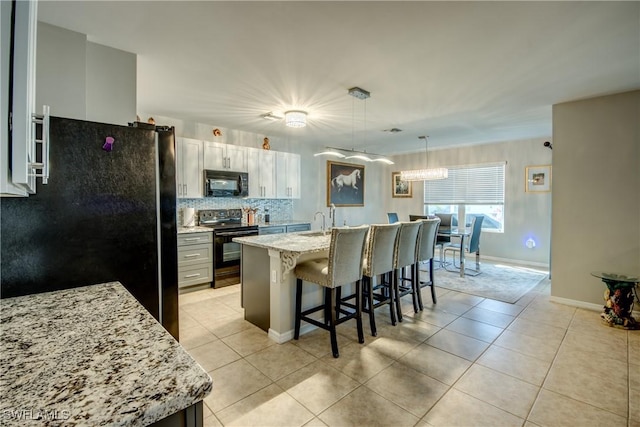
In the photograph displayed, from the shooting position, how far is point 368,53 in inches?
97.7

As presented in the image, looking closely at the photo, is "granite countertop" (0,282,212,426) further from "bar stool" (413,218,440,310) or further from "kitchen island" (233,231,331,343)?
"bar stool" (413,218,440,310)

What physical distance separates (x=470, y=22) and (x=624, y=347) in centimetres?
312

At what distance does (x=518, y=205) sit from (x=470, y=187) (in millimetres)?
1008

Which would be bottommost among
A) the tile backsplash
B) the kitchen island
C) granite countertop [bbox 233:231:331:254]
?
the kitchen island

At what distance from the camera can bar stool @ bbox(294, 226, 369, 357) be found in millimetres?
2582

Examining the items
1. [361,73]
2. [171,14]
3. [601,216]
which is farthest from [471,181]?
[171,14]

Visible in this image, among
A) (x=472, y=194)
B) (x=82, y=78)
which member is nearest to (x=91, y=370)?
(x=82, y=78)

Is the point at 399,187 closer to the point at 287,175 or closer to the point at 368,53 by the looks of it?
the point at 287,175

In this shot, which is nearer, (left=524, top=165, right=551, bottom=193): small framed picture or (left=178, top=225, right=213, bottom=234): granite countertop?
(left=178, top=225, right=213, bottom=234): granite countertop

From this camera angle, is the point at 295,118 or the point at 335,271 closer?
the point at 335,271

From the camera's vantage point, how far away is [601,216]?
3.54 meters

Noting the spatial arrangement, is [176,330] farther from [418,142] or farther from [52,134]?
[418,142]

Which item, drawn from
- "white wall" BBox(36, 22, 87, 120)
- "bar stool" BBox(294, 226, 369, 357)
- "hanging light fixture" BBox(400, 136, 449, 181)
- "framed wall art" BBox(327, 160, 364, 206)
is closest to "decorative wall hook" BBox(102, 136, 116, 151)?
"white wall" BBox(36, 22, 87, 120)

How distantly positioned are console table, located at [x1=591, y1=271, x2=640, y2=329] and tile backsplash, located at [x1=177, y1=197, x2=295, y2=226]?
4.84 m
